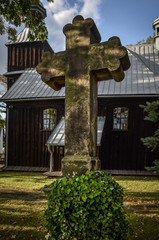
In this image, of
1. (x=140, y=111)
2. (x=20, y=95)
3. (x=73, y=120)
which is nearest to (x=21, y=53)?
(x=20, y=95)

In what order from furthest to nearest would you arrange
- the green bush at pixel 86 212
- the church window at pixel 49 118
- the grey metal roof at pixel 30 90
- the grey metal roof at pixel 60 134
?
the church window at pixel 49 118 < the grey metal roof at pixel 30 90 < the grey metal roof at pixel 60 134 < the green bush at pixel 86 212

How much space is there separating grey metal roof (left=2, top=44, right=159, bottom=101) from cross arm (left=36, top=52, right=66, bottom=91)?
9.32m

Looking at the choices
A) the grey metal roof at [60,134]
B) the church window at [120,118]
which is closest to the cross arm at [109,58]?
the grey metal roof at [60,134]

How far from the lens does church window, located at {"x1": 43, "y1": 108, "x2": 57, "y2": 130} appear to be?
15.5m

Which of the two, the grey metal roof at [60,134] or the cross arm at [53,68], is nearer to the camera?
the cross arm at [53,68]

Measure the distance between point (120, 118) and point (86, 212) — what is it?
11.7 metres

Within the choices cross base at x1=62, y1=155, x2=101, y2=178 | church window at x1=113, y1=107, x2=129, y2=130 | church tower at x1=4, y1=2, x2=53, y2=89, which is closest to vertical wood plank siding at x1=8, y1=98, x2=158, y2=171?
church window at x1=113, y1=107, x2=129, y2=130

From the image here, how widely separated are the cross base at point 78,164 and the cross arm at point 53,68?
1.62m

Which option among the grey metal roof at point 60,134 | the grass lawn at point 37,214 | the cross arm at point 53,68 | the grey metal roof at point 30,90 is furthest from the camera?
the grey metal roof at point 30,90

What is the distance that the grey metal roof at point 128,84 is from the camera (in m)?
13.7

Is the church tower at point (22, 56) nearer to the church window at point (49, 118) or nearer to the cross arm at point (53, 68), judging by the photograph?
the church window at point (49, 118)

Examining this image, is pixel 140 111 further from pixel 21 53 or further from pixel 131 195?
pixel 21 53

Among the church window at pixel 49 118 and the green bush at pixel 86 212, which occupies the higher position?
the church window at pixel 49 118

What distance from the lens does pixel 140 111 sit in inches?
543
